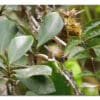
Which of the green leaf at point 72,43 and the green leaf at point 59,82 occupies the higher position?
the green leaf at point 72,43

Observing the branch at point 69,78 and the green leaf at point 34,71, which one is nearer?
the green leaf at point 34,71

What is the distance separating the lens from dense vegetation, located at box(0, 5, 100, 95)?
849 mm

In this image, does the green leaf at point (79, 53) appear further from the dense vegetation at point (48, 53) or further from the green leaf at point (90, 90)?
the green leaf at point (90, 90)

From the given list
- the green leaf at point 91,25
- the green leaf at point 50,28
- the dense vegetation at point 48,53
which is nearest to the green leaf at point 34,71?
the dense vegetation at point 48,53

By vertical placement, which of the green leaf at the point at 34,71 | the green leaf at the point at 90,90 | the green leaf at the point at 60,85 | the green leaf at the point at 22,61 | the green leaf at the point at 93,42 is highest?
the green leaf at the point at 93,42

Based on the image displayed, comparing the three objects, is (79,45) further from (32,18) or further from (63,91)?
(32,18)

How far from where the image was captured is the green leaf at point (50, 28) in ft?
3.08

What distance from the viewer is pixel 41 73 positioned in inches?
31.8

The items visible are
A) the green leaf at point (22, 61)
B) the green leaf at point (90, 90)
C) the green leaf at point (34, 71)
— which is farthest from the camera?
the green leaf at point (90, 90)

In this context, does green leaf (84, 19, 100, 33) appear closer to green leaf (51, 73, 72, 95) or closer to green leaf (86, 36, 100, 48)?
green leaf (86, 36, 100, 48)

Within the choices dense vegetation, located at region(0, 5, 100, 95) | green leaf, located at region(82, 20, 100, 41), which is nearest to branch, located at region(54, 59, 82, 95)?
dense vegetation, located at region(0, 5, 100, 95)

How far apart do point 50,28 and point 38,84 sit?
0.60ft

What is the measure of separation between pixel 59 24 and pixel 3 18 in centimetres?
17
